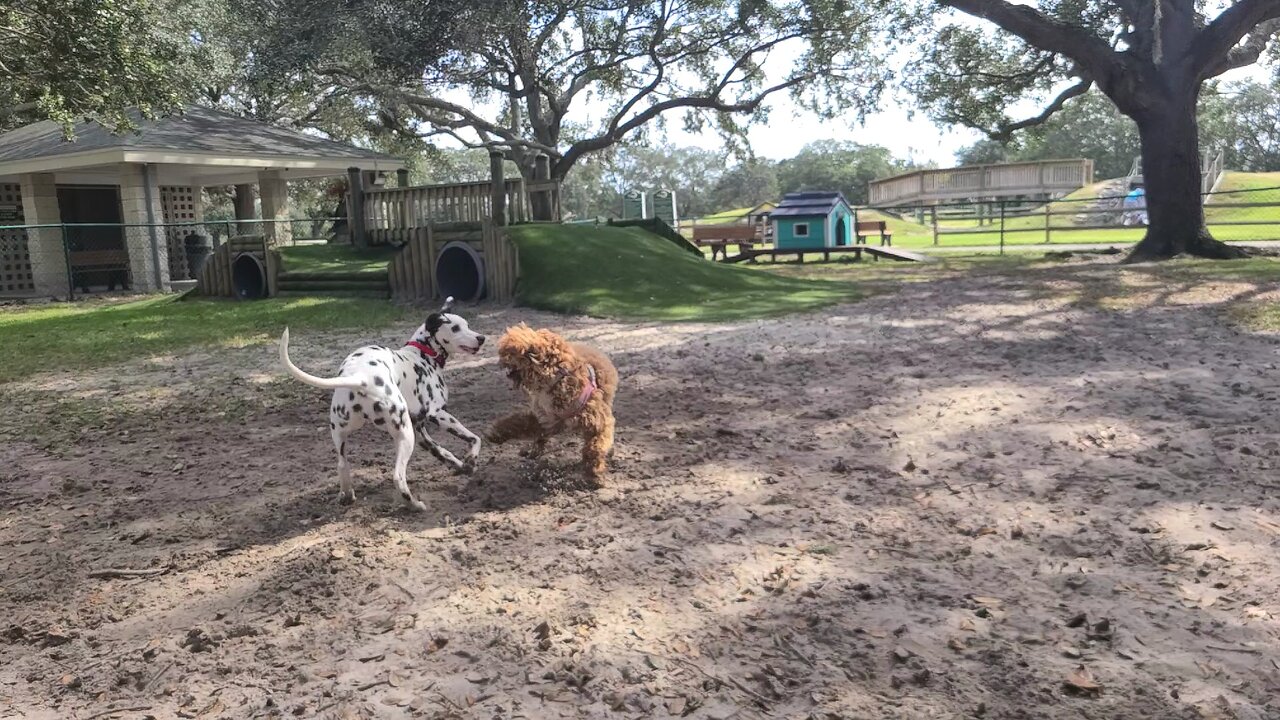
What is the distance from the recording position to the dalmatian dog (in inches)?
168

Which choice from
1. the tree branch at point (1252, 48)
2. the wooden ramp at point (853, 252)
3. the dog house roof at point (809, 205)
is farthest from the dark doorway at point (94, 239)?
the tree branch at point (1252, 48)

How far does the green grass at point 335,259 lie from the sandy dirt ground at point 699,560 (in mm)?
8603

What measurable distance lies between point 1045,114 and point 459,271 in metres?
17.0

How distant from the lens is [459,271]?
1403cm

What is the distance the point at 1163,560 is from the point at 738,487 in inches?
75.7

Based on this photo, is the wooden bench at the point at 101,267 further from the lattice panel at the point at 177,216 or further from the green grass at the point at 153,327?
the green grass at the point at 153,327

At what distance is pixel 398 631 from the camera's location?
3240 millimetres

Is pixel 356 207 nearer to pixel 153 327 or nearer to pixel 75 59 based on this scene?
pixel 153 327

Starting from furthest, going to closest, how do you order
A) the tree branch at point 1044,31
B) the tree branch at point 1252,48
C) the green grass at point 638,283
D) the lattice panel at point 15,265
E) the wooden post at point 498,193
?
the lattice panel at point 15,265 → the tree branch at point 1252,48 → the tree branch at point 1044,31 → the wooden post at point 498,193 → the green grass at point 638,283

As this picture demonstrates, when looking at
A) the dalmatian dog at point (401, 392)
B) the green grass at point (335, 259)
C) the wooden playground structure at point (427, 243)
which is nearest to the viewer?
the dalmatian dog at point (401, 392)

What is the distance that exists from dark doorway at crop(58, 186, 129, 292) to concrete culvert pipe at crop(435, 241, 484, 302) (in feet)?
33.5

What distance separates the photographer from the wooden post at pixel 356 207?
1731 centimetres

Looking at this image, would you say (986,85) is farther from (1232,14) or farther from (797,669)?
(797,669)

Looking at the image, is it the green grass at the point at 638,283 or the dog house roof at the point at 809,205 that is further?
the dog house roof at the point at 809,205
